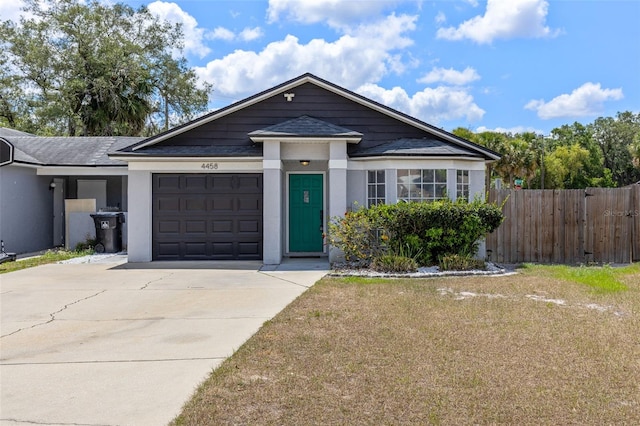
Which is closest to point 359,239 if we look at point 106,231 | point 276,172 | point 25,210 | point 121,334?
point 276,172

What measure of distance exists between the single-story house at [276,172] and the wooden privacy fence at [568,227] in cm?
130

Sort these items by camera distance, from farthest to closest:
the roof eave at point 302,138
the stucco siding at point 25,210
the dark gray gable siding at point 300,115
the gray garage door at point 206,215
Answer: the stucco siding at point 25,210, the dark gray gable siding at point 300,115, the gray garage door at point 206,215, the roof eave at point 302,138

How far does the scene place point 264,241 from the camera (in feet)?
39.0

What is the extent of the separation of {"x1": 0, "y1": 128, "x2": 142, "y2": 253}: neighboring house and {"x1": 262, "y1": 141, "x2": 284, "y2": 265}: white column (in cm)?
597

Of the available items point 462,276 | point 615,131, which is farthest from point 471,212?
point 615,131

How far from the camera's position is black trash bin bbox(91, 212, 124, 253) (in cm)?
1439

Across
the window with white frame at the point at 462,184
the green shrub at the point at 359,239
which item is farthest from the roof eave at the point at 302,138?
the window with white frame at the point at 462,184

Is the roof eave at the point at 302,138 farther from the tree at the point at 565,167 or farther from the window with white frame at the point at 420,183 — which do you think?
the tree at the point at 565,167

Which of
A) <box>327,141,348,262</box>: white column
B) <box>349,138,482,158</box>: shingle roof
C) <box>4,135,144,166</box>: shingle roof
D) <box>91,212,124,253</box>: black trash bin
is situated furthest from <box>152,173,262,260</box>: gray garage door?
<box>4,135,144,166</box>: shingle roof

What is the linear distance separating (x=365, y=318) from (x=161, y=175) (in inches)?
319

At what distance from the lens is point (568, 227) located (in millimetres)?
12344

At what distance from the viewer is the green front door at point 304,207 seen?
13398 millimetres

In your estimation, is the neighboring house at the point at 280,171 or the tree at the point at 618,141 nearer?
the neighboring house at the point at 280,171

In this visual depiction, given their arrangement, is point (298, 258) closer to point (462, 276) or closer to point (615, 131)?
point (462, 276)
